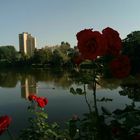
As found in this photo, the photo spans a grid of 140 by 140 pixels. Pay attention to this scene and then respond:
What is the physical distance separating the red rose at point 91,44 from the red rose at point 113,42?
0.03 meters

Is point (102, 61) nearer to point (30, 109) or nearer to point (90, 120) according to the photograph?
point (90, 120)

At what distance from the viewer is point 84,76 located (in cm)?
167

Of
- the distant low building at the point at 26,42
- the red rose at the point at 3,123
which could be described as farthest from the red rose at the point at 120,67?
the distant low building at the point at 26,42

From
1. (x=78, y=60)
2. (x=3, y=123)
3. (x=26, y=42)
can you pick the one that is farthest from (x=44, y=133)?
(x=26, y=42)

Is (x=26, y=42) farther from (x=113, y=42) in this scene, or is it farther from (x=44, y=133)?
(x=113, y=42)

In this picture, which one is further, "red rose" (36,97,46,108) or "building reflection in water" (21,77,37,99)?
"building reflection in water" (21,77,37,99)

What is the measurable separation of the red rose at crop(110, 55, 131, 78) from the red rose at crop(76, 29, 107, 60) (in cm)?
9

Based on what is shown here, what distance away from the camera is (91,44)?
143cm

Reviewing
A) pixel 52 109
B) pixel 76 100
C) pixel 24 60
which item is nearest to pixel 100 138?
pixel 52 109

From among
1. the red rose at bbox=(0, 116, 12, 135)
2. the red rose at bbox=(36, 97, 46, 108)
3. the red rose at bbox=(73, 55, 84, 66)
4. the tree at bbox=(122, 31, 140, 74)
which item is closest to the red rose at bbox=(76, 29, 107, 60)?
the red rose at bbox=(73, 55, 84, 66)

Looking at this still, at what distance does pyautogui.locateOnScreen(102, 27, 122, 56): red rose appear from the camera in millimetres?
1435

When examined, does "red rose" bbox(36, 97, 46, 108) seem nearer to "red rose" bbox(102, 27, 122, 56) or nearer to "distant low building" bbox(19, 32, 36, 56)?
"red rose" bbox(102, 27, 122, 56)

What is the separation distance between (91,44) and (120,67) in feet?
0.51

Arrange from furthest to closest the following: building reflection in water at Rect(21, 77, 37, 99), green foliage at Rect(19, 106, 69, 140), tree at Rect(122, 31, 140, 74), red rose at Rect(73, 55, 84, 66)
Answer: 1. building reflection in water at Rect(21, 77, 37, 99)
2. green foliage at Rect(19, 106, 69, 140)
3. tree at Rect(122, 31, 140, 74)
4. red rose at Rect(73, 55, 84, 66)
